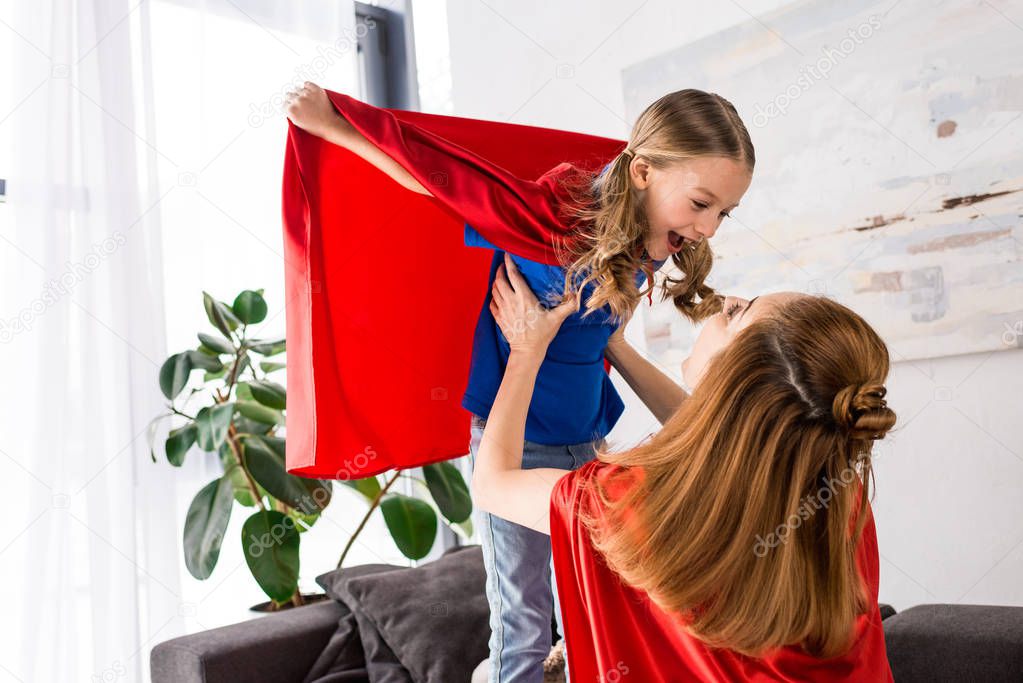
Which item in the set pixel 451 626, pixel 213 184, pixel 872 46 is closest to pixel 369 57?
pixel 213 184

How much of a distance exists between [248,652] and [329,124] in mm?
1204

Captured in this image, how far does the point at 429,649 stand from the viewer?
6.98 feet

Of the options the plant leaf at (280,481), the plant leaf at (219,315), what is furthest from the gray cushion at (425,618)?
the plant leaf at (219,315)

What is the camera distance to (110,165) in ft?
7.97

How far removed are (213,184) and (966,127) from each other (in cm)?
203

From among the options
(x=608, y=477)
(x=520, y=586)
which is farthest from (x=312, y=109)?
(x=520, y=586)

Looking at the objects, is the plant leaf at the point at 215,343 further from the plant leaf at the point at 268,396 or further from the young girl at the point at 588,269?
the young girl at the point at 588,269

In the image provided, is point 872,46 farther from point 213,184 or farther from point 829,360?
point 213,184

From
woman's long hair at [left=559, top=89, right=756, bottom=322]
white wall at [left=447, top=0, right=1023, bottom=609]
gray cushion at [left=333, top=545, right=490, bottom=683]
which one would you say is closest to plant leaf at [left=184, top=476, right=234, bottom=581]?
gray cushion at [left=333, top=545, right=490, bottom=683]

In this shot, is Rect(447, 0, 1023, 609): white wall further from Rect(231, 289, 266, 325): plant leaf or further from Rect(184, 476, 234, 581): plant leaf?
Rect(184, 476, 234, 581): plant leaf

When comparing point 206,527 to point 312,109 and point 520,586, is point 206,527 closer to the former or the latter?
point 520,586

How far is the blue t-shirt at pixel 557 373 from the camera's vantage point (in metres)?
1.46

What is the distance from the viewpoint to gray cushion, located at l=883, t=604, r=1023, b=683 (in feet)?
5.27

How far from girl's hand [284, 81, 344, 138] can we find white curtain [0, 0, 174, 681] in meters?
1.27
